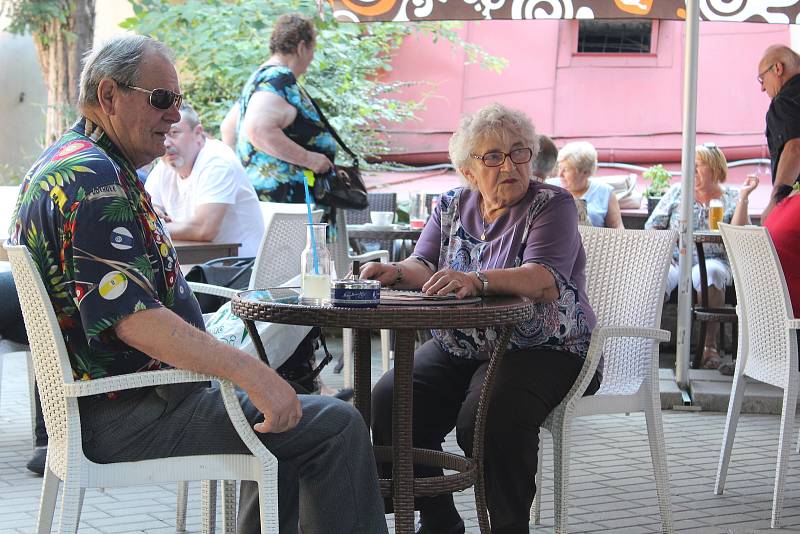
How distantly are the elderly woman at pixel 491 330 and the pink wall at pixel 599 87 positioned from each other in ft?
25.4

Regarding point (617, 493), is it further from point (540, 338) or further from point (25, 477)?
point (25, 477)

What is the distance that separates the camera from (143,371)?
2.39 metres

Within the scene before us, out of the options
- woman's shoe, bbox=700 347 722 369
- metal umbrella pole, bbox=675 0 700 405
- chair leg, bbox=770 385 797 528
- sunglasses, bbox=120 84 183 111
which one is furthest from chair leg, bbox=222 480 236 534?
woman's shoe, bbox=700 347 722 369

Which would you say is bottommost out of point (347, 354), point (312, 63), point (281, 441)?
point (347, 354)

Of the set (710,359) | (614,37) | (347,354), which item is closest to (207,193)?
(347,354)

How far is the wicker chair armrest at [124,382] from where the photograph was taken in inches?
88.7

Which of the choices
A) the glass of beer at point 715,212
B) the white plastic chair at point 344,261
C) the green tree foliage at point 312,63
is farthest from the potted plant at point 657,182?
the white plastic chair at point 344,261

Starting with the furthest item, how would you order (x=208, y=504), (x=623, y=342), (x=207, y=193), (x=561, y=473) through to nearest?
1. (x=207, y=193)
2. (x=623, y=342)
3. (x=561, y=473)
4. (x=208, y=504)

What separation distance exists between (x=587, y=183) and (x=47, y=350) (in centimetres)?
517

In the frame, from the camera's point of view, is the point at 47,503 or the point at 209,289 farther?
the point at 209,289

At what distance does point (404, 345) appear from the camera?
8.86ft

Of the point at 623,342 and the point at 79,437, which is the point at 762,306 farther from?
the point at 79,437

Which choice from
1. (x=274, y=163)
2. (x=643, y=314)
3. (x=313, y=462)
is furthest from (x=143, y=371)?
(x=274, y=163)

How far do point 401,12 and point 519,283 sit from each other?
10.2ft
